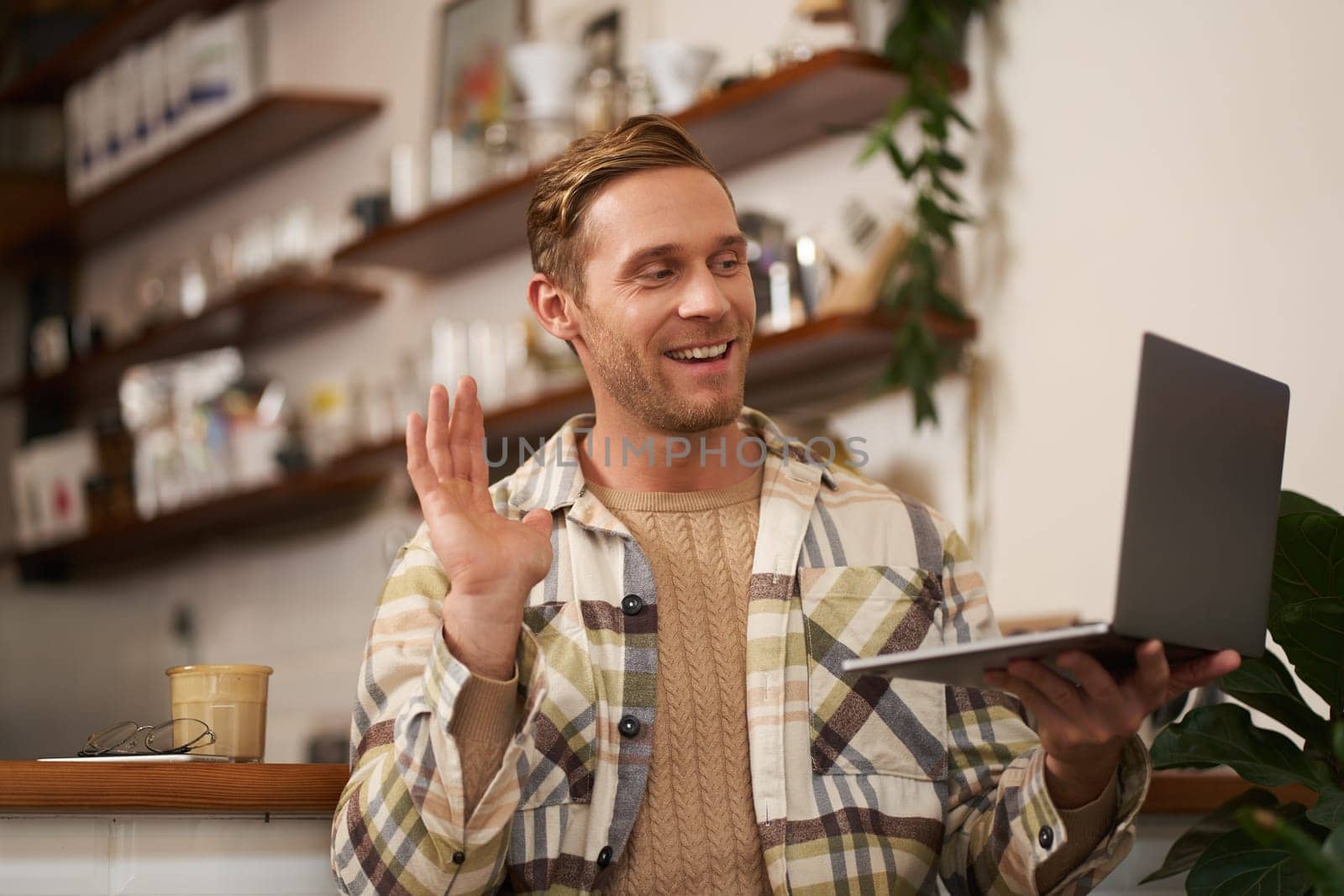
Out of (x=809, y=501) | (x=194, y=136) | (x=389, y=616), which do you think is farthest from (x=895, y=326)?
(x=194, y=136)

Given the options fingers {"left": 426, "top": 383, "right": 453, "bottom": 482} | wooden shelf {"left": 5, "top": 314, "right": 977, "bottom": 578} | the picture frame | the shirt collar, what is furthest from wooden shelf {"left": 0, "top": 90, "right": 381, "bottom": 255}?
fingers {"left": 426, "top": 383, "right": 453, "bottom": 482}

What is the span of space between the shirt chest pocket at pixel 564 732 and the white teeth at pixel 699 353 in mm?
348

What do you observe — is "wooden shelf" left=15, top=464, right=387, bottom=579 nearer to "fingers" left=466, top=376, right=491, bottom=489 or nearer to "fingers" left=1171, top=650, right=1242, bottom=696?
"fingers" left=466, top=376, right=491, bottom=489

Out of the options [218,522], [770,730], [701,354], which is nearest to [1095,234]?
[701,354]

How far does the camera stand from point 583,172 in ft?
6.11

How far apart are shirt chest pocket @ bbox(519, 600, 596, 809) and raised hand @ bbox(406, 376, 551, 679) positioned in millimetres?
143

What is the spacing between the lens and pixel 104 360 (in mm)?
4781

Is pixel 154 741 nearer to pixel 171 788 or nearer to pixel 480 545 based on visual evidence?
pixel 171 788

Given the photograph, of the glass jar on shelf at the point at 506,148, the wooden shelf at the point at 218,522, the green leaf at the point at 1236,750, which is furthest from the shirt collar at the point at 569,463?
the wooden shelf at the point at 218,522

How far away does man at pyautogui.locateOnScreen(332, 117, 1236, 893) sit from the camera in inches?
58.0

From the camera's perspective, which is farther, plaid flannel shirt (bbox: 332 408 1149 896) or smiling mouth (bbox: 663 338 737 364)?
smiling mouth (bbox: 663 338 737 364)

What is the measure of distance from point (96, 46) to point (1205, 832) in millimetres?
4165

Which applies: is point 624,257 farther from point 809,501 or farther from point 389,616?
point 389,616

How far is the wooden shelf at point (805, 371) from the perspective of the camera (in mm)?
2732
